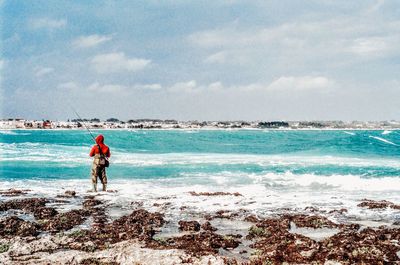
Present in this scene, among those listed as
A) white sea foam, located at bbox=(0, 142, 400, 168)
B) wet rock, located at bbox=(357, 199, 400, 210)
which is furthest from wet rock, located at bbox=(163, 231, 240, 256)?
white sea foam, located at bbox=(0, 142, 400, 168)

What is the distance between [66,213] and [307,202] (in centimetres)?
844

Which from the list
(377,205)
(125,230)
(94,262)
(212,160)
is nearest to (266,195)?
(377,205)

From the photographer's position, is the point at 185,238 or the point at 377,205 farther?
the point at 377,205

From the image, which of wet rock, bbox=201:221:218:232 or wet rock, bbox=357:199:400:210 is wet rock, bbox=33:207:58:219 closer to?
wet rock, bbox=201:221:218:232

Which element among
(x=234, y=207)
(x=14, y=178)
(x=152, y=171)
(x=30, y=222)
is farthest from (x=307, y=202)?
(x=14, y=178)

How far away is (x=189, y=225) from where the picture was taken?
10062 millimetres

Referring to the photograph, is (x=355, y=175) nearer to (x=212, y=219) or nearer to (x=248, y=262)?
(x=212, y=219)

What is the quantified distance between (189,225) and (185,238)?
1.17 m

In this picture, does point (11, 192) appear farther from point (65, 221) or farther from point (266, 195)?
point (266, 195)

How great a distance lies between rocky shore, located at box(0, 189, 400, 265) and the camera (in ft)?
24.3

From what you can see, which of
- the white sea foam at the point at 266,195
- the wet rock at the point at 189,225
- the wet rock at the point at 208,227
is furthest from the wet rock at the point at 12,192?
the wet rock at the point at 208,227

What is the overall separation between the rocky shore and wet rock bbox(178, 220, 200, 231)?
0.03m

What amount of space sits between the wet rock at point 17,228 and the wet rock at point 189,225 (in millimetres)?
3564

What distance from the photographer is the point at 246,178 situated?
23734 millimetres
